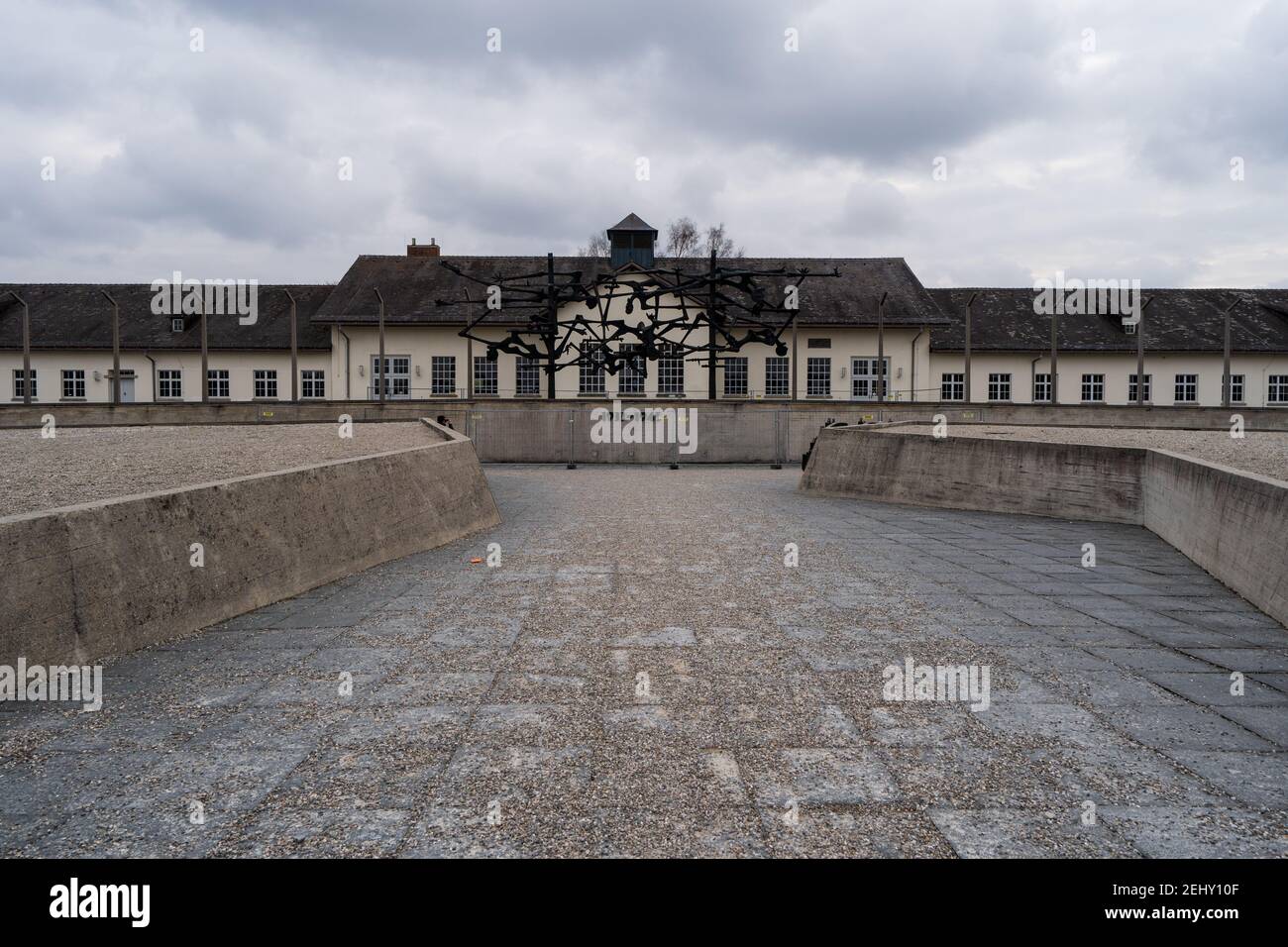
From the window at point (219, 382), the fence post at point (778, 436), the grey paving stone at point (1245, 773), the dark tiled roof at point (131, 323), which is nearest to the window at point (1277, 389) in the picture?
the dark tiled roof at point (131, 323)

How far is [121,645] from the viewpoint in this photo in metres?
5.03

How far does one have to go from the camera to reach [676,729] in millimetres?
3943

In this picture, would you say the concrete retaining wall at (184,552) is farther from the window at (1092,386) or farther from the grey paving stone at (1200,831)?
the window at (1092,386)

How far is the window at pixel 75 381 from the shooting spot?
43094 millimetres

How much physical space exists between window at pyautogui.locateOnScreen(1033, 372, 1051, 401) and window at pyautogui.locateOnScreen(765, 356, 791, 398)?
11991mm

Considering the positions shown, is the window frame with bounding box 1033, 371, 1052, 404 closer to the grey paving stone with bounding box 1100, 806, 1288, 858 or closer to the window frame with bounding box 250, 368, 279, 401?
the window frame with bounding box 250, 368, 279, 401

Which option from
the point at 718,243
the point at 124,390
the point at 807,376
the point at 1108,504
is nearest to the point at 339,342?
the point at 124,390

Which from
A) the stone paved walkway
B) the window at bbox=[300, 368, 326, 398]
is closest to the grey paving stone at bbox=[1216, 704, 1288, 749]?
the stone paved walkway

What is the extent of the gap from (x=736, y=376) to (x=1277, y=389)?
2641 centimetres

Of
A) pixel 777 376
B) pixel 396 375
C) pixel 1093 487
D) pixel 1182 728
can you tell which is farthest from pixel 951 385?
pixel 1182 728

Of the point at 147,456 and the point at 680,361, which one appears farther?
the point at 680,361

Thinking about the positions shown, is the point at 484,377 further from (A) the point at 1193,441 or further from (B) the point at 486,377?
(A) the point at 1193,441

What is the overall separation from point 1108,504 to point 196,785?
1202 cm

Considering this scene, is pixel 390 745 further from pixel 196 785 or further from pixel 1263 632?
pixel 1263 632
